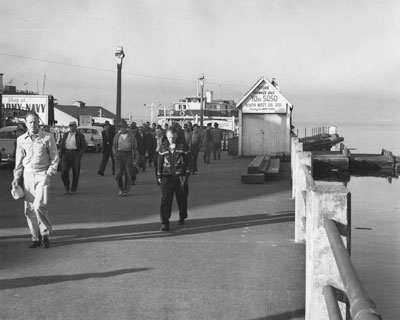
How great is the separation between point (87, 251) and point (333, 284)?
531cm

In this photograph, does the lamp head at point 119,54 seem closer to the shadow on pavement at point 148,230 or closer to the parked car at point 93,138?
the shadow on pavement at point 148,230

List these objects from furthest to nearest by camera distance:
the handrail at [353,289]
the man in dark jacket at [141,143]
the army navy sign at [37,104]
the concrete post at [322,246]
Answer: the army navy sign at [37,104], the man in dark jacket at [141,143], the concrete post at [322,246], the handrail at [353,289]

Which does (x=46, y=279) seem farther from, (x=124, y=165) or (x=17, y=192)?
(x=124, y=165)

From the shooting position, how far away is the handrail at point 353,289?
8.19 feet

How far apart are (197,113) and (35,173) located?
74954 millimetres

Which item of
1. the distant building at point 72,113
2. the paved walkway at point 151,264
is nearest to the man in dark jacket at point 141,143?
the paved walkway at point 151,264

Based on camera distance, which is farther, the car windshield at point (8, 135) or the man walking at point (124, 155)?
→ the car windshield at point (8, 135)

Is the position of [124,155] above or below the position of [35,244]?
above

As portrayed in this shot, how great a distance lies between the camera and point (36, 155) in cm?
935

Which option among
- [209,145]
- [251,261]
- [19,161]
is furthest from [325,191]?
[209,145]

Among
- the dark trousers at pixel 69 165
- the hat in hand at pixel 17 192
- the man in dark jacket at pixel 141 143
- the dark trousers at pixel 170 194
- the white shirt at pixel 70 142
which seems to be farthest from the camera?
the man in dark jacket at pixel 141 143

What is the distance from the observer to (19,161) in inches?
372

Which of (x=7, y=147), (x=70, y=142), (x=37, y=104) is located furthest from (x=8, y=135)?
(x=37, y=104)

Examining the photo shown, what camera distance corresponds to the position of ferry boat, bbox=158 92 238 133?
80.1m
